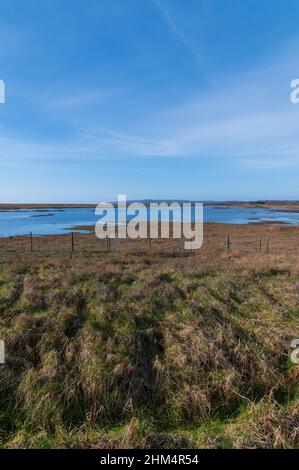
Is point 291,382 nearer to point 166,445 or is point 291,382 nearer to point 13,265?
point 166,445

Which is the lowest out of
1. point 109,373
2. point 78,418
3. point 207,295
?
point 78,418

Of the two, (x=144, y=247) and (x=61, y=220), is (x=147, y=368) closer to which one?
(x=144, y=247)

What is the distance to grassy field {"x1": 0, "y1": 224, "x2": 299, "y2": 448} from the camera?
413 centimetres

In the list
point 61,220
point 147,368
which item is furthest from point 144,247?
point 61,220

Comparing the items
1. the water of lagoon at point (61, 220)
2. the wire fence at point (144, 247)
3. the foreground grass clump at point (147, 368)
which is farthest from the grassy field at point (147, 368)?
the water of lagoon at point (61, 220)

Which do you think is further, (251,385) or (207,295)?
(207,295)

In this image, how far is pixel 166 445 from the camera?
3.91 m

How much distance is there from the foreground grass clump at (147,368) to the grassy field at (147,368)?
0.06 feet

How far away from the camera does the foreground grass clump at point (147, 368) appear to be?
414 cm

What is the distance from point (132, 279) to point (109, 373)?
16.1ft

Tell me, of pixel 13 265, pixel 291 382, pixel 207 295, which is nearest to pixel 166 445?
pixel 291 382

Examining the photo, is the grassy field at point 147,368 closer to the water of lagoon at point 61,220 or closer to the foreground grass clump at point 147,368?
the foreground grass clump at point 147,368

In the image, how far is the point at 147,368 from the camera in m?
5.37

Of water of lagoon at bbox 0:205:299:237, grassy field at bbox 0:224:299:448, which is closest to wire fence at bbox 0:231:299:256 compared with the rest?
grassy field at bbox 0:224:299:448
